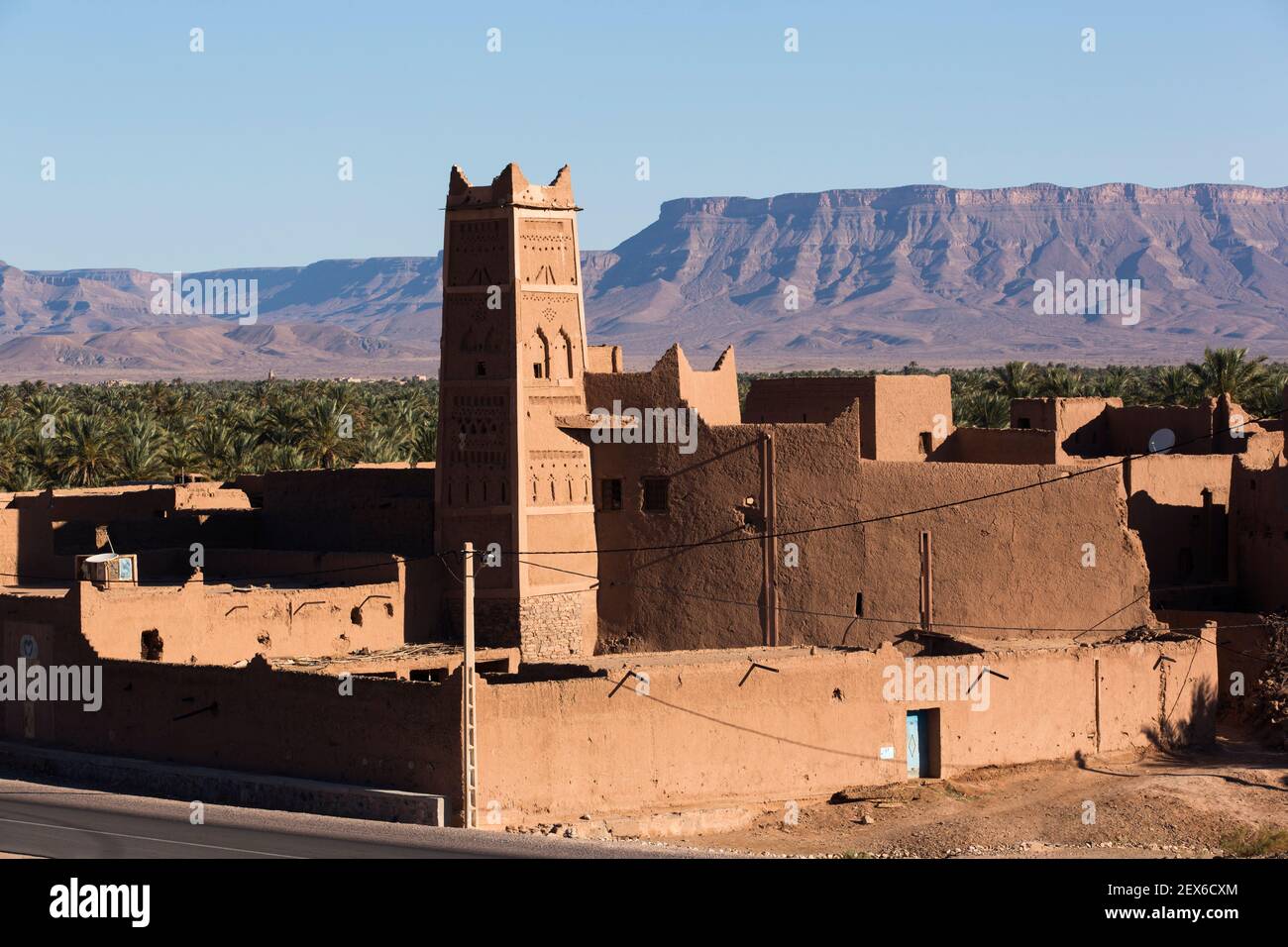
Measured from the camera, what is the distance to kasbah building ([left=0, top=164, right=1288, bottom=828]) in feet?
77.7

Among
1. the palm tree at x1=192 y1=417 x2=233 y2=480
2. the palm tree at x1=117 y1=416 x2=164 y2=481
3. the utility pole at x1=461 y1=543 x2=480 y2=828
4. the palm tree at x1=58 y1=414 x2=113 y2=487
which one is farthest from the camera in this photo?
the palm tree at x1=192 y1=417 x2=233 y2=480

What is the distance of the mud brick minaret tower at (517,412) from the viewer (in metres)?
31.3

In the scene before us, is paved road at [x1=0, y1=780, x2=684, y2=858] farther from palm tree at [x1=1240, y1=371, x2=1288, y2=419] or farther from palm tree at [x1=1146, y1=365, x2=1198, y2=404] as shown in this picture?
palm tree at [x1=1146, y1=365, x2=1198, y2=404]

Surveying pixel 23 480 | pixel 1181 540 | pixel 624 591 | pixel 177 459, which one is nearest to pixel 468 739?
pixel 624 591

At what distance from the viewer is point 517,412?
31234mm

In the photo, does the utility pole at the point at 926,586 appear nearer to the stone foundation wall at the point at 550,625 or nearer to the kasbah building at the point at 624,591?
the kasbah building at the point at 624,591

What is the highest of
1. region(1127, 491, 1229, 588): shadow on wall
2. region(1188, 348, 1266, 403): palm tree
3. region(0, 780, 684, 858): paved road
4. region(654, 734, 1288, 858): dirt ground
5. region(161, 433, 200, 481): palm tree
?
region(1188, 348, 1266, 403): palm tree

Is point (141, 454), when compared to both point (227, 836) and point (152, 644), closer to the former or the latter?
point (152, 644)

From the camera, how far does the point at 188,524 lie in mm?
35281

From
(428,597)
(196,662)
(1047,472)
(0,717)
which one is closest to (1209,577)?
(1047,472)

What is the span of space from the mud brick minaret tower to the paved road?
914 cm

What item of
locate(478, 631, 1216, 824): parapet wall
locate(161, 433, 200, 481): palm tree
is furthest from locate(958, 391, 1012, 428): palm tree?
locate(478, 631, 1216, 824): parapet wall

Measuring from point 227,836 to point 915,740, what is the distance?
943cm
